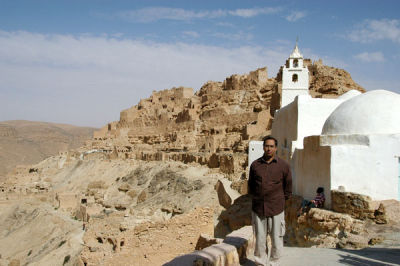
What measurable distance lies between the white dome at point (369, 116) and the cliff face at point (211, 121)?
10.3 m

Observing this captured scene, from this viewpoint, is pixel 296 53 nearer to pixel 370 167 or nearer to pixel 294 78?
pixel 294 78

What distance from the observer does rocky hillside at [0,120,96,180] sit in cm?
6694

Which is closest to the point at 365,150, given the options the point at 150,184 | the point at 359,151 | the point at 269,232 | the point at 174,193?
the point at 359,151

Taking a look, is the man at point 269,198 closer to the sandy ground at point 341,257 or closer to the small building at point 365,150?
the sandy ground at point 341,257

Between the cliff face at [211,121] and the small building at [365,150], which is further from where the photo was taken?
the cliff face at [211,121]

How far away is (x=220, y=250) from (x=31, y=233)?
16.3m

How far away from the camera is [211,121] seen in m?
30.4

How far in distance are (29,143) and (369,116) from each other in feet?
279

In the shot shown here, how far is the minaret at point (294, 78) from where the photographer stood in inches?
606

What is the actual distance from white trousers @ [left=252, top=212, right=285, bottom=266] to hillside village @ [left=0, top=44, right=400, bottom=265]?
359 millimetres

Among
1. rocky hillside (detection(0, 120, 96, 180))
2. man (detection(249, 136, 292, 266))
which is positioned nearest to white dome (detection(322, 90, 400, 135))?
man (detection(249, 136, 292, 266))

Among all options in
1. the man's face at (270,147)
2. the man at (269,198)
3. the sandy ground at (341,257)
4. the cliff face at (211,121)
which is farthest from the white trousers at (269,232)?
the cliff face at (211,121)

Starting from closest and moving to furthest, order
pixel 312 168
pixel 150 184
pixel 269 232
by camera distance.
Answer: pixel 269 232 < pixel 312 168 < pixel 150 184

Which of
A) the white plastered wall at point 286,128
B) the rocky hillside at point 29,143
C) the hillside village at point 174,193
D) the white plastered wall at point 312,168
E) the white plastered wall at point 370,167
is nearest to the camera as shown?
the hillside village at point 174,193
